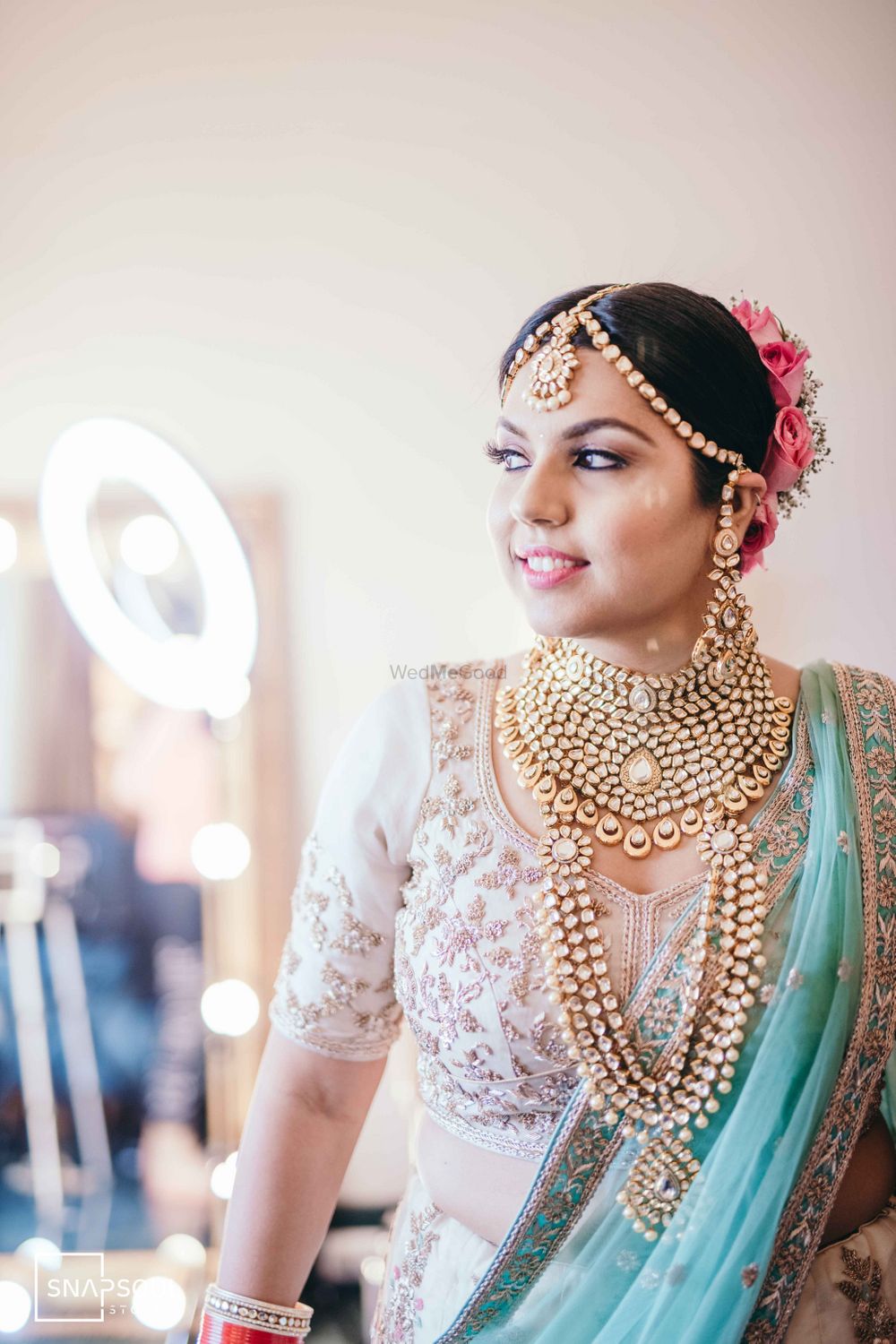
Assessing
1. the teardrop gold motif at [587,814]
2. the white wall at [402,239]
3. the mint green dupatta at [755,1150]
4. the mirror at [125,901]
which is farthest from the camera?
the mirror at [125,901]

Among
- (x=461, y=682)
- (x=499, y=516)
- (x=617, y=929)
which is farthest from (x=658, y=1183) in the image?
(x=499, y=516)

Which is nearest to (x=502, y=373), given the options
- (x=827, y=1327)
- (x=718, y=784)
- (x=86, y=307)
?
(x=718, y=784)

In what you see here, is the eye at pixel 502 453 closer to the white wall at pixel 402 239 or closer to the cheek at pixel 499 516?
the cheek at pixel 499 516

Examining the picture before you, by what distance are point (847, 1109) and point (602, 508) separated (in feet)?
1.76

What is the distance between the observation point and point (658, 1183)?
839mm

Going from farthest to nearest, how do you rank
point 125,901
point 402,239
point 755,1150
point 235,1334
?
1. point 125,901
2. point 402,239
3. point 235,1334
4. point 755,1150

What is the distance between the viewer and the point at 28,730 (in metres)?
1.45

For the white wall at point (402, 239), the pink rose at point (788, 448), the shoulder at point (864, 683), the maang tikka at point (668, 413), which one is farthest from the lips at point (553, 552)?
the white wall at point (402, 239)

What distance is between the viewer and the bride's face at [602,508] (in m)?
0.83

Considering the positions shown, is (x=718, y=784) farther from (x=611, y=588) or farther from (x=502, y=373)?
(x=502, y=373)

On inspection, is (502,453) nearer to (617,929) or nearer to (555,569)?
(555,569)

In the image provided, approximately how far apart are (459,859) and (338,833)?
0.11m

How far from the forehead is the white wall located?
0.41 meters

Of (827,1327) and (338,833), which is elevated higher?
(338,833)
